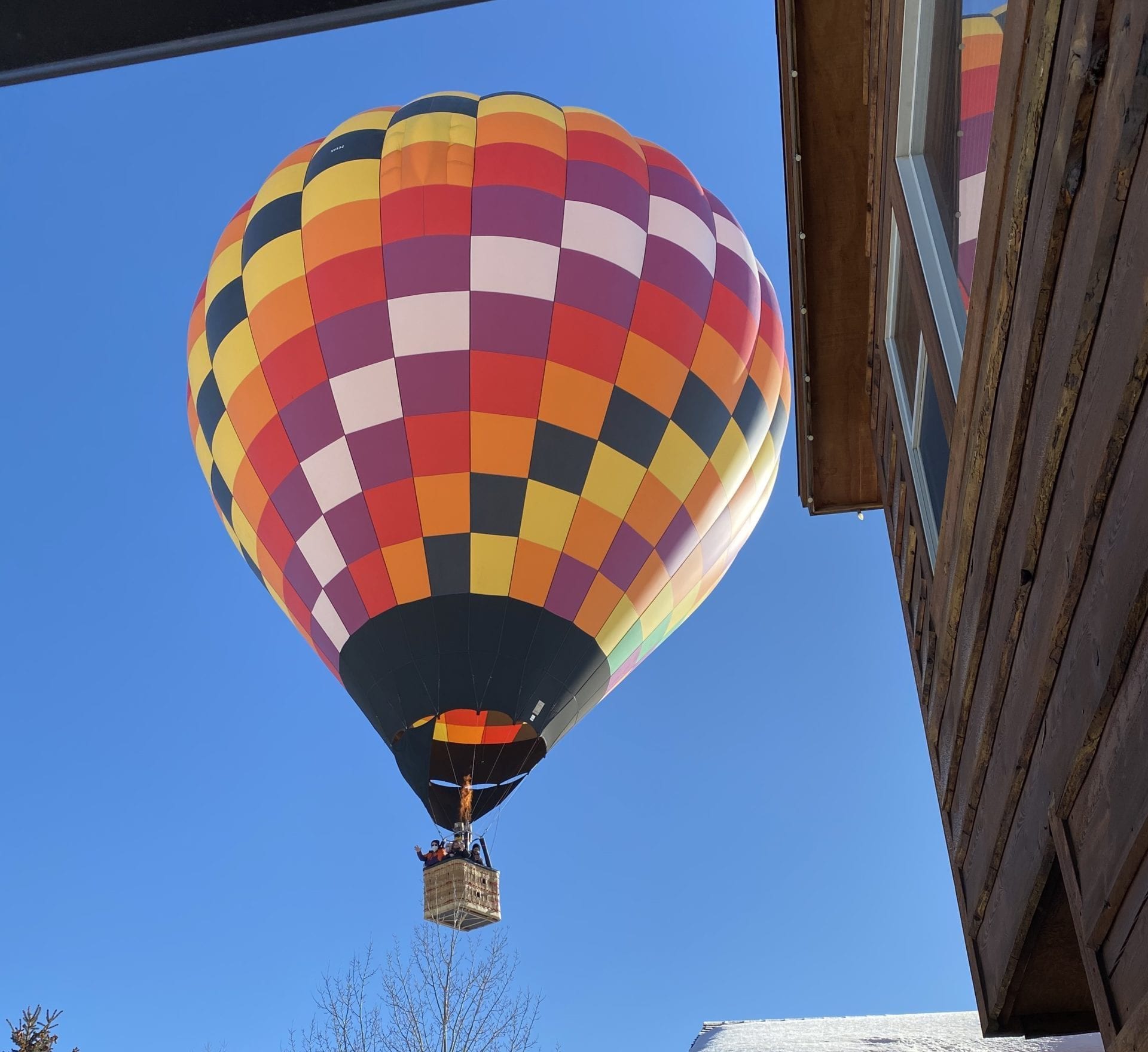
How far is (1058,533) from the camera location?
227 cm

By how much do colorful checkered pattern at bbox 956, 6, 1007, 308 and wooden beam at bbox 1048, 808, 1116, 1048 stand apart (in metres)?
1.30

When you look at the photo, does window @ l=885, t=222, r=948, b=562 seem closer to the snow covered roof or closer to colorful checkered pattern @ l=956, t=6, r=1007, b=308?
colorful checkered pattern @ l=956, t=6, r=1007, b=308

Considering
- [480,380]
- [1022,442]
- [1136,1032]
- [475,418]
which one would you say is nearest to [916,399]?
[1022,442]

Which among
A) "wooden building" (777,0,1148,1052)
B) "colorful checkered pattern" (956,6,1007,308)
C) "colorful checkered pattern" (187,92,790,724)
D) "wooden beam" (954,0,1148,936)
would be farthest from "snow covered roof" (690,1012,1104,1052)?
"colorful checkered pattern" (956,6,1007,308)

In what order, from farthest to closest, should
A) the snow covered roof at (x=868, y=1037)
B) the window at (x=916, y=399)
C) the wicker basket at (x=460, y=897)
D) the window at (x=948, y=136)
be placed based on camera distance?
the wicker basket at (x=460, y=897)
the snow covered roof at (x=868, y=1037)
the window at (x=916, y=399)
the window at (x=948, y=136)

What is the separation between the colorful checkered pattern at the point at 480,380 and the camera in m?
11.0

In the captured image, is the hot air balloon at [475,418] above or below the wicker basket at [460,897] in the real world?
above

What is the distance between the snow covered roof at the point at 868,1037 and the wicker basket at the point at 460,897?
2.36m

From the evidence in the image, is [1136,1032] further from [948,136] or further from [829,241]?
[829,241]

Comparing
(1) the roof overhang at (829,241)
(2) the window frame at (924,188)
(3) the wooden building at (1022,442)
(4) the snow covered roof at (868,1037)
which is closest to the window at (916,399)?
(3) the wooden building at (1022,442)

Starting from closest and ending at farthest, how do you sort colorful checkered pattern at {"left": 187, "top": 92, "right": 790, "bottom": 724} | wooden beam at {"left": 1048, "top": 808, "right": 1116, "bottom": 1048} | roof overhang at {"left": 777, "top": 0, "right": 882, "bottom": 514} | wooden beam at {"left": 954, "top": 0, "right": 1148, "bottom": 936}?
wooden beam at {"left": 954, "top": 0, "right": 1148, "bottom": 936} → wooden beam at {"left": 1048, "top": 808, "right": 1116, "bottom": 1048} → roof overhang at {"left": 777, "top": 0, "right": 882, "bottom": 514} → colorful checkered pattern at {"left": 187, "top": 92, "right": 790, "bottom": 724}

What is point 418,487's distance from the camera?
10961mm

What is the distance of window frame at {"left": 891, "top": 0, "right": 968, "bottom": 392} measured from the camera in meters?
3.32

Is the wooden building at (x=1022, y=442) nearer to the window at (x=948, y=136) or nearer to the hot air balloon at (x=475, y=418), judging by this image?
the window at (x=948, y=136)
